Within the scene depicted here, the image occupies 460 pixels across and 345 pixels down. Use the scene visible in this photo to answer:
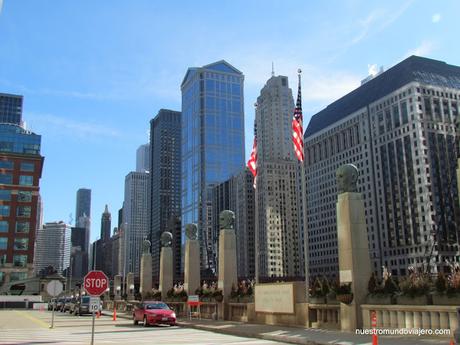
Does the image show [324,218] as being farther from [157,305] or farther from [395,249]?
[157,305]

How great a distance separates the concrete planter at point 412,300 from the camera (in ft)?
55.0

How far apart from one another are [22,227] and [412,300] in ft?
354

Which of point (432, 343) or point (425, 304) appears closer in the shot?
point (432, 343)

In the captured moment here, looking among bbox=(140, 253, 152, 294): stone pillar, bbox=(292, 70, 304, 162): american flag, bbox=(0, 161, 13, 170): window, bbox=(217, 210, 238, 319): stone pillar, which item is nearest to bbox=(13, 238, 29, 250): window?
bbox=(0, 161, 13, 170): window

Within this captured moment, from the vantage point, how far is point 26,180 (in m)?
115

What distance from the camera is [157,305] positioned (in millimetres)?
29859

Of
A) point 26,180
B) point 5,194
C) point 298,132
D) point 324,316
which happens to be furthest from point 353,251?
point 26,180

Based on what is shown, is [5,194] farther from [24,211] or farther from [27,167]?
[27,167]

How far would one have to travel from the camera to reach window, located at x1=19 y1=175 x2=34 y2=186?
114500 mm

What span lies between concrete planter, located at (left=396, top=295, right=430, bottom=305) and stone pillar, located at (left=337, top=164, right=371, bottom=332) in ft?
6.81

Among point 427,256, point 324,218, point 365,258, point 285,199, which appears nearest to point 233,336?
point 365,258

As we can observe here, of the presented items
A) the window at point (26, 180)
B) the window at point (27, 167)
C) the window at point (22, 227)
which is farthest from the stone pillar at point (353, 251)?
the window at point (27, 167)

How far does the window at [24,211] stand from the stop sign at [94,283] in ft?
340

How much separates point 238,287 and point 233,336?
9.19 metres
